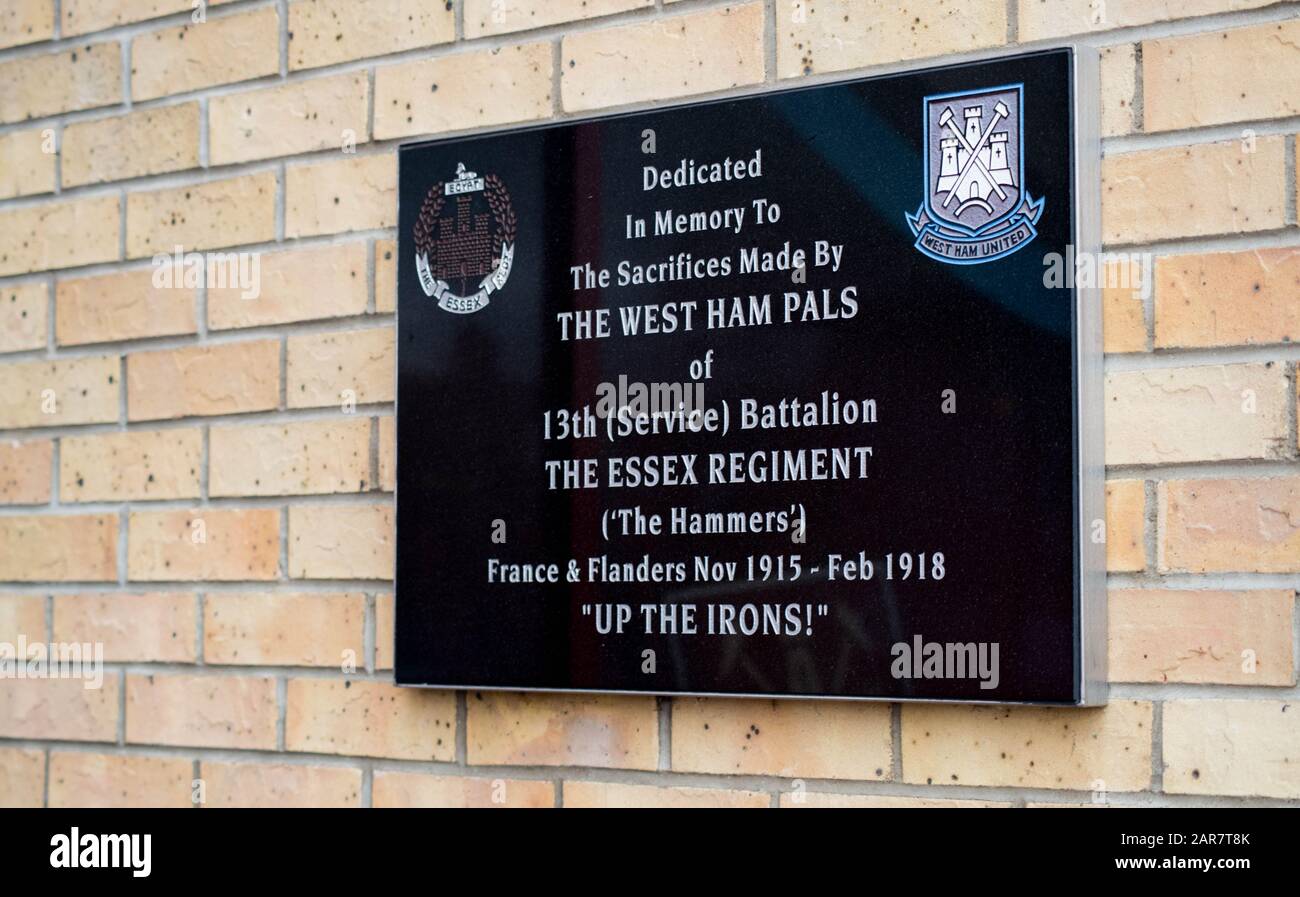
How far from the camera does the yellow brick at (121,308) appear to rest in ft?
9.69

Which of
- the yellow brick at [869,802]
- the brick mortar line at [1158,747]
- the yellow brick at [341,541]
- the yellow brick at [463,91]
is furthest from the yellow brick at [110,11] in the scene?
the brick mortar line at [1158,747]

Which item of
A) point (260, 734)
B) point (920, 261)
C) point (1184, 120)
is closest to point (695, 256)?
point (920, 261)

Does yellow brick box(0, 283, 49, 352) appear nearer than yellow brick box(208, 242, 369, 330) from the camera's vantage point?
No

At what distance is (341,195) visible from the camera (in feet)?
9.21

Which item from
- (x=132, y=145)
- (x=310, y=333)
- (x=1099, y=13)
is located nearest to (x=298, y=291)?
(x=310, y=333)

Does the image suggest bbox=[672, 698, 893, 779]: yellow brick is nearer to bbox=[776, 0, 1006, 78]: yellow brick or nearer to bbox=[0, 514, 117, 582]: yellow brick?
bbox=[776, 0, 1006, 78]: yellow brick

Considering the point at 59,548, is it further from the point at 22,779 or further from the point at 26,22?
the point at 26,22

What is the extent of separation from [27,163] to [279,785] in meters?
1.32

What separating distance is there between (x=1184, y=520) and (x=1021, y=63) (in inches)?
25.9

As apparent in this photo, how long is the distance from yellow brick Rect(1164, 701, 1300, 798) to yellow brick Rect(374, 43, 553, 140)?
137 centimetres

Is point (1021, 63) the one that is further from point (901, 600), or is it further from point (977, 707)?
point (977, 707)

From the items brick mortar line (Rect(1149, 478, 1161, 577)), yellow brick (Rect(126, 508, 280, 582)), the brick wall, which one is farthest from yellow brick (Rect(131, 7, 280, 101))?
brick mortar line (Rect(1149, 478, 1161, 577))

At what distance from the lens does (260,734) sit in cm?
280

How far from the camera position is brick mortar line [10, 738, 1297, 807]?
2141 millimetres
